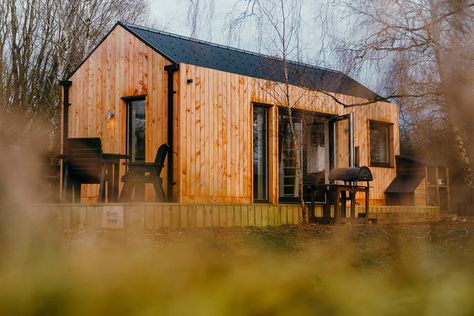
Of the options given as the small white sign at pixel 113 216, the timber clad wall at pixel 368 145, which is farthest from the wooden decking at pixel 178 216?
the timber clad wall at pixel 368 145

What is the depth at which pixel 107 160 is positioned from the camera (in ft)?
25.2

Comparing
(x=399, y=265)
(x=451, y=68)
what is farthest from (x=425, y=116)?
(x=399, y=265)

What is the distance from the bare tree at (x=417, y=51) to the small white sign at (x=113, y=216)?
2.79 metres

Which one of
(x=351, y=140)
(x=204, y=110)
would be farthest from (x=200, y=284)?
(x=351, y=140)

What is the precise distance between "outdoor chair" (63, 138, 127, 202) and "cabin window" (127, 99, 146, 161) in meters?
1.03

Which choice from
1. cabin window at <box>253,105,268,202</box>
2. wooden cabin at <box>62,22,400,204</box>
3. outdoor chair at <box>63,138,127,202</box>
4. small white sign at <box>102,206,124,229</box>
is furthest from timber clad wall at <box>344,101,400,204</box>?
small white sign at <box>102,206,124,229</box>

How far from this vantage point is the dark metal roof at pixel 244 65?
890cm

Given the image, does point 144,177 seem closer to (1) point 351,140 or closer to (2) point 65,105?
(2) point 65,105

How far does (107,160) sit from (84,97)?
2681 mm

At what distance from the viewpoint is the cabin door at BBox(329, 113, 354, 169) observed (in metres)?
11.1

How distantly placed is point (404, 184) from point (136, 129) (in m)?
5.59

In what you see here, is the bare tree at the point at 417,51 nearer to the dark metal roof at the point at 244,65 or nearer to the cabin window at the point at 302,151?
the dark metal roof at the point at 244,65

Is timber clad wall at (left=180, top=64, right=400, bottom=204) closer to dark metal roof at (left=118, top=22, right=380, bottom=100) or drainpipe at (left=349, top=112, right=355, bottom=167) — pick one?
dark metal roof at (left=118, top=22, right=380, bottom=100)

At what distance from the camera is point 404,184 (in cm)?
1206
